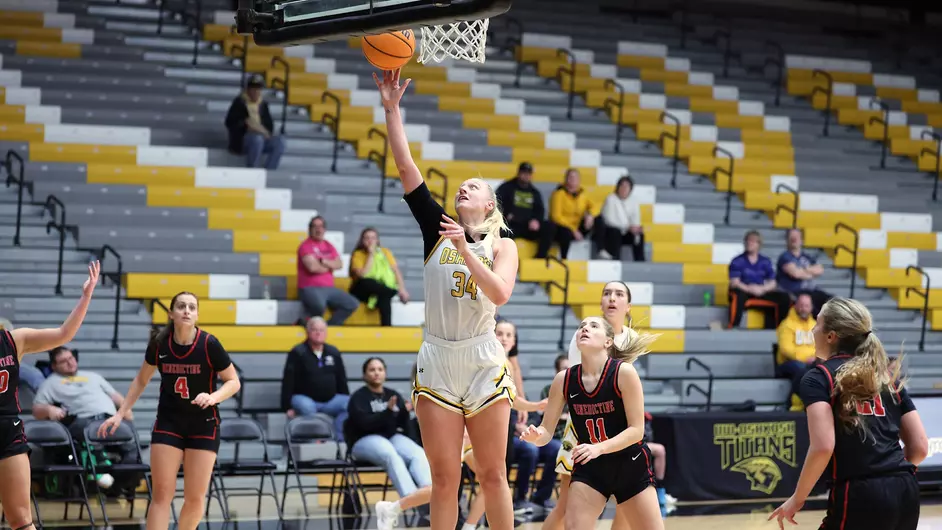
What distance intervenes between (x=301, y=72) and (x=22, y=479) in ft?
36.7

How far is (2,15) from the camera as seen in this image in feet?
51.6

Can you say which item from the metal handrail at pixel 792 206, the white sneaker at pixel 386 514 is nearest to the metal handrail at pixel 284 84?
the metal handrail at pixel 792 206

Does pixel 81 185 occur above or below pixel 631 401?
above

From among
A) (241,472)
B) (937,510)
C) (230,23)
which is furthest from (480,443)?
(230,23)

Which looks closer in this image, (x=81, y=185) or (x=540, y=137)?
(x=81, y=185)

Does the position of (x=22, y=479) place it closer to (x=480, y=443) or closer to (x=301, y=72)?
(x=480, y=443)

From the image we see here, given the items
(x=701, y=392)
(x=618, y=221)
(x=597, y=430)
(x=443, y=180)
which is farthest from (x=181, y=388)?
(x=618, y=221)

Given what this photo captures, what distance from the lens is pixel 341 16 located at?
532 centimetres

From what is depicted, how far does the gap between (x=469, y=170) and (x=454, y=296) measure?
1036 centimetres

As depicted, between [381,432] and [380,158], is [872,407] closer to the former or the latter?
[381,432]

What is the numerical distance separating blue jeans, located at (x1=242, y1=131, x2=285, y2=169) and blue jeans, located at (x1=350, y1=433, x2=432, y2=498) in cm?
514

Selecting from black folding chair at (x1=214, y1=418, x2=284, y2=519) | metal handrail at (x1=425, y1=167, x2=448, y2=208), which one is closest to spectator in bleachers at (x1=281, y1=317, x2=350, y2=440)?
black folding chair at (x1=214, y1=418, x2=284, y2=519)

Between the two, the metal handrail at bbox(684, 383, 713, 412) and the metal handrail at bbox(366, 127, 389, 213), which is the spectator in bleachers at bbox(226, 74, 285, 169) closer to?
the metal handrail at bbox(366, 127, 389, 213)

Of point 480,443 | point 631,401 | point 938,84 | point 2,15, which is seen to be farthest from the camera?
point 938,84
